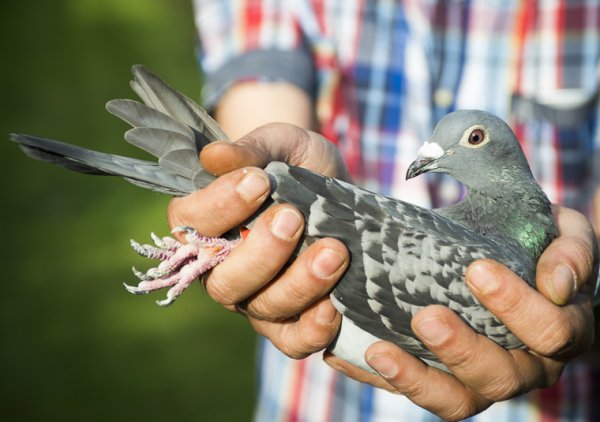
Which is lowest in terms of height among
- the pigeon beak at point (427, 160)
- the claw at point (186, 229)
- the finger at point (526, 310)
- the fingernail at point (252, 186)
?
the claw at point (186, 229)

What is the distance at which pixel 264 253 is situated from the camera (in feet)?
6.57

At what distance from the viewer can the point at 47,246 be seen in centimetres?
663

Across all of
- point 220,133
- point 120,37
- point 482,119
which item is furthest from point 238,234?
point 120,37

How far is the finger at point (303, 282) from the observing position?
1.97 metres

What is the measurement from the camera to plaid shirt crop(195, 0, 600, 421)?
2.82m

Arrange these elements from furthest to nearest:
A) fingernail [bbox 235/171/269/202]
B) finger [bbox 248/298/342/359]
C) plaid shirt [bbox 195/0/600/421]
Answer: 1. plaid shirt [bbox 195/0/600/421]
2. finger [bbox 248/298/342/359]
3. fingernail [bbox 235/171/269/202]

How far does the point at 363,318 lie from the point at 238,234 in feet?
1.44

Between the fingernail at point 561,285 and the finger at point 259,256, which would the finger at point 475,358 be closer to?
the fingernail at point 561,285

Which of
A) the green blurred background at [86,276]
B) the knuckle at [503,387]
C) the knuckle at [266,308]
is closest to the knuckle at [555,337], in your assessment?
the knuckle at [503,387]

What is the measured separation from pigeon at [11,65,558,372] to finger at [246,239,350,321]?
0.06 meters

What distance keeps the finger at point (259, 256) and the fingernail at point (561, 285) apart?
0.73 m

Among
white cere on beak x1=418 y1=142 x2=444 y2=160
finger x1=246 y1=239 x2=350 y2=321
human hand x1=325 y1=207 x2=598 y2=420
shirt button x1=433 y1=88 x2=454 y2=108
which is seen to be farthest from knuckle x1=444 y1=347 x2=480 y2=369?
shirt button x1=433 y1=88 x2=454 y2=108

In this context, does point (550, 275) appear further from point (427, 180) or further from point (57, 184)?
point (57, 184)

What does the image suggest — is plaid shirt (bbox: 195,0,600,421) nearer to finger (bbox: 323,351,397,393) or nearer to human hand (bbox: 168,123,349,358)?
finger (bbox: 323,351,397,393)
